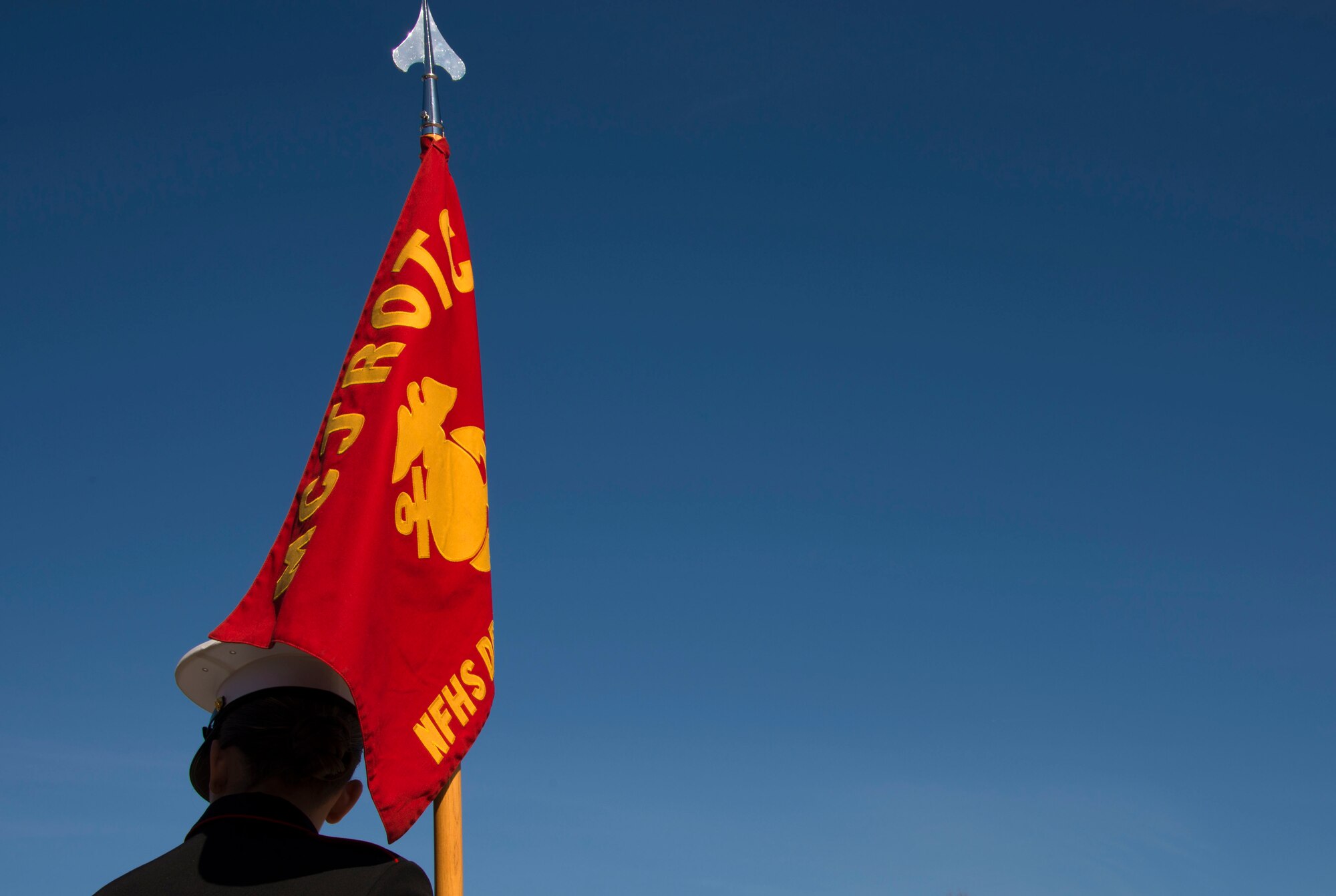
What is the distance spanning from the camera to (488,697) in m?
5.84

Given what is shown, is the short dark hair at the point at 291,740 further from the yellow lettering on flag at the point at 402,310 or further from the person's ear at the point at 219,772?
the yellow lettering on flag at the point at 402,310

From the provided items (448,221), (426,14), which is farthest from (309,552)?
(426,14)

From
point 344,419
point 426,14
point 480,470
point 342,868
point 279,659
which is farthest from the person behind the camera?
point 426,14

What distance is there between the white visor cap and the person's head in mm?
213

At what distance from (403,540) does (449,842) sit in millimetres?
1558

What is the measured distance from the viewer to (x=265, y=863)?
10.9 ft

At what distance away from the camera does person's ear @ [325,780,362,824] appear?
3.80 meters

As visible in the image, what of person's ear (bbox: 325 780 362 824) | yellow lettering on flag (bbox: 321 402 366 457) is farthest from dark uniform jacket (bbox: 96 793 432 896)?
yellow lettering on flag (bbox: 321 402 366 457)

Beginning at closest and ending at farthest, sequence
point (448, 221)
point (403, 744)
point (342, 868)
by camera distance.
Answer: point (342, 868) → point (403, 744) → point (448, 221)

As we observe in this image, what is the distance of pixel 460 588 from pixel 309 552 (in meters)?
0.96

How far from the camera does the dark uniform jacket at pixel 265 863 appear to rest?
329 centimetres

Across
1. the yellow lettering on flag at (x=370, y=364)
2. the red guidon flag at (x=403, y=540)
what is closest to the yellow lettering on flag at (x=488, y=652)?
the red guidon flag at (x=403, y=540)

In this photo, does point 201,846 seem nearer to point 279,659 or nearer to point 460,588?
point 279,659

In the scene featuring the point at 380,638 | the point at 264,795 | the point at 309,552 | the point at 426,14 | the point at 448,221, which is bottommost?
the point at 264,795
